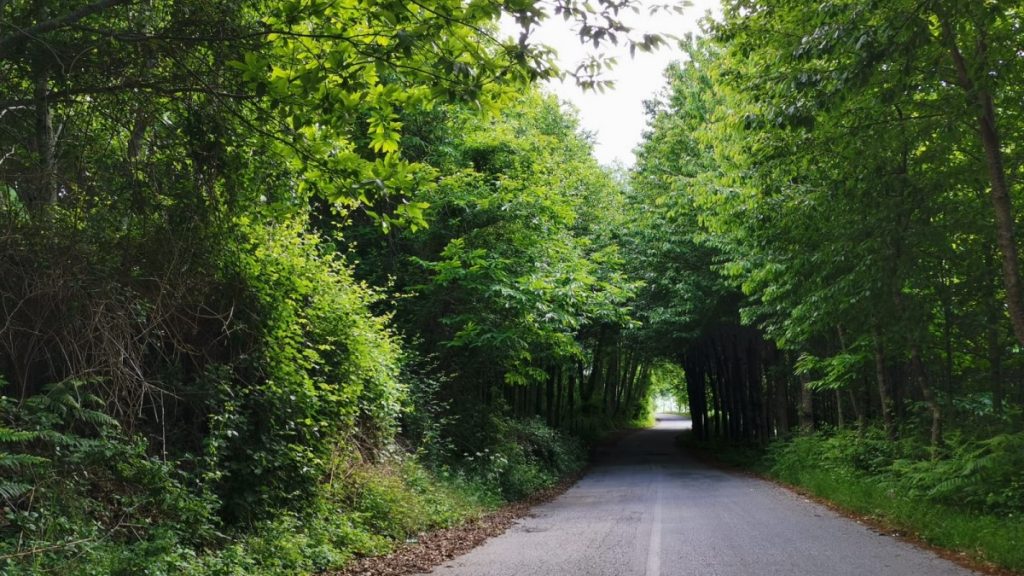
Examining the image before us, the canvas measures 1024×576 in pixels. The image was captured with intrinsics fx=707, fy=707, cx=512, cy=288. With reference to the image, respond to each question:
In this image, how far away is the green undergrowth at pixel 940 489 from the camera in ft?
28.1

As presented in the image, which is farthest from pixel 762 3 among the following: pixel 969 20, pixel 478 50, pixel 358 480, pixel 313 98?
pixel 358 480

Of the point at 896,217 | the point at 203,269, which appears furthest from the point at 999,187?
the point at 203,269

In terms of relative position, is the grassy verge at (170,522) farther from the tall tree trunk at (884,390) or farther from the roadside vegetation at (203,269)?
the tall tree trunk at (884,390)

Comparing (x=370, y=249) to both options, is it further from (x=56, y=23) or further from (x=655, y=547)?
(x=56, y=23)

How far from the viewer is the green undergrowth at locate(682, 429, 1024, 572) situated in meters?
Answer: 8.58

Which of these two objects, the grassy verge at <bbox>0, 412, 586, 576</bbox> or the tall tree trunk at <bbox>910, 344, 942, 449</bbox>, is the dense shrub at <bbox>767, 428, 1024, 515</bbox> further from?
the grassy verge at <bbox>0, 412, 586, 576</bbox>

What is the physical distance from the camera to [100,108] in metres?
6.48

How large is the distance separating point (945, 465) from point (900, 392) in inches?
315

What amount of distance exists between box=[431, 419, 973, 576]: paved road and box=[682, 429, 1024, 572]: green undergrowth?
528 mm

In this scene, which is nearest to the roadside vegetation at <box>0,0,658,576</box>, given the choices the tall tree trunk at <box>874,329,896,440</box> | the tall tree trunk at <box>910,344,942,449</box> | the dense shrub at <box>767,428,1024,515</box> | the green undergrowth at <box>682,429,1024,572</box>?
the green undergrowth at <box>682,429,1024,572</box>

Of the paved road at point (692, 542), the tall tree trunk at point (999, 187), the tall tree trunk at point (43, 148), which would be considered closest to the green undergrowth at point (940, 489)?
the paved road at point (692, 542)

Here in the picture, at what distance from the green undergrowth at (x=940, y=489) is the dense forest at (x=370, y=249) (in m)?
0.09

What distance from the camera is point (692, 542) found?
9297 mm

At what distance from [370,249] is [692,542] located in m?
10.9
